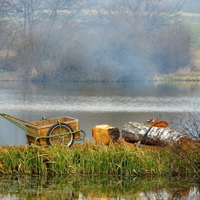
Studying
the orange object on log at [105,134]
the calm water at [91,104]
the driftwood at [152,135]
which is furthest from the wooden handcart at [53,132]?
the calm water at [91,104]

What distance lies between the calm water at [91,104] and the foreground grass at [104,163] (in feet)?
13.8

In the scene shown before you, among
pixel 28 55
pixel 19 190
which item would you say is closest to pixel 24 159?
pixel 19 190

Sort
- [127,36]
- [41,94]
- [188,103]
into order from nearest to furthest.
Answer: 1. [188,103]
2. [41,94]
3. [127,36]

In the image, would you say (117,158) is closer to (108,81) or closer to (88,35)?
(108,81)

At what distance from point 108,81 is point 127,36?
17.8ft

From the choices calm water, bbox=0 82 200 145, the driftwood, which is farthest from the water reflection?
calm water, bbox=0 82 200 145

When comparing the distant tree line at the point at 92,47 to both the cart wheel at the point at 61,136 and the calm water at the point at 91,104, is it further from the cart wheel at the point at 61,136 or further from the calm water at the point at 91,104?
the cart wheel at the point at 61,136

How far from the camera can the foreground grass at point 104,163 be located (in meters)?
11.0

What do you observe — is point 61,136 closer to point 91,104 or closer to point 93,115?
point 93,115

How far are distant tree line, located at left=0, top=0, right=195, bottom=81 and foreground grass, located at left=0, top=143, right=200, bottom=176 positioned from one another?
33124 millimetres

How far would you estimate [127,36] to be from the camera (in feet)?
161

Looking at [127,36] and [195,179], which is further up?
[127,36]

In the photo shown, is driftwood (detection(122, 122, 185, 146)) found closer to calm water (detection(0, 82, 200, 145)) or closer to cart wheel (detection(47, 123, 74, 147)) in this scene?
cart wheel (detection(47, 123, 74, 147))

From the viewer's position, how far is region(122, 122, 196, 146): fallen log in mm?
13078
